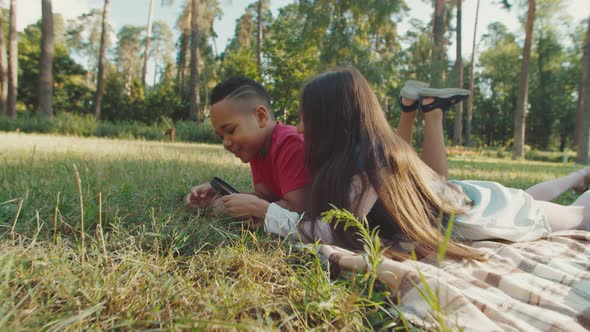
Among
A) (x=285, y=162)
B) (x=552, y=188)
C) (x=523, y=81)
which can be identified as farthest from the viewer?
(x=523, y=81)

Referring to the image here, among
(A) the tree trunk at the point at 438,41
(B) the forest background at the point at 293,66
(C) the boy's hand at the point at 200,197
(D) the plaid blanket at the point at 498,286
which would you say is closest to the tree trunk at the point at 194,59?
(B) the forest background at the point at 293,66

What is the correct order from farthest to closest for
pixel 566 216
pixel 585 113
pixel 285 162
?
pixel 585 113 → pixel 566 216 → pixel 285 162

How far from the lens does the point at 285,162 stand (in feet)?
7.50

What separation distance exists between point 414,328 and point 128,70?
52.7m

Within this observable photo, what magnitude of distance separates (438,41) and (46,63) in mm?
13265

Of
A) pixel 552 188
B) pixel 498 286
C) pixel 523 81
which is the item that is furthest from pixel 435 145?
pixel 523 81

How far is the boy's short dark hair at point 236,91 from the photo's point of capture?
2584 mm

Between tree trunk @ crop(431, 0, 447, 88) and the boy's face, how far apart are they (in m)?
11.4

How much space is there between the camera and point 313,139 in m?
2.05

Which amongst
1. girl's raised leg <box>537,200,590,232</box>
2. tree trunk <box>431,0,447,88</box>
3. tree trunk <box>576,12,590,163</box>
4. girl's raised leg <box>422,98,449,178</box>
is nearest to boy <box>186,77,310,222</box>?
girl's raised leg <box>422,98,449,178</box>

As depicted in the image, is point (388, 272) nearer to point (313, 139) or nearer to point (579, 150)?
point (313, 139)

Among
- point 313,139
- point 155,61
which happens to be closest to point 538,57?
point 313,139

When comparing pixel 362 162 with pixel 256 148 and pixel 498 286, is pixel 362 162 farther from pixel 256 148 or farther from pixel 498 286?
pixel 256 148

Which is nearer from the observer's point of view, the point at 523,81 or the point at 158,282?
the point at 158,282
